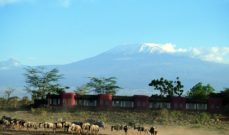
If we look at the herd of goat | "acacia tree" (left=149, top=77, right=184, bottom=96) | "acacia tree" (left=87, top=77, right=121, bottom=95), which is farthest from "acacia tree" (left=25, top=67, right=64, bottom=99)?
the herd of goat

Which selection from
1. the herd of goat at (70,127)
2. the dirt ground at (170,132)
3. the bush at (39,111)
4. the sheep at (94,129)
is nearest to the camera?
the dirt ground at (170,132)

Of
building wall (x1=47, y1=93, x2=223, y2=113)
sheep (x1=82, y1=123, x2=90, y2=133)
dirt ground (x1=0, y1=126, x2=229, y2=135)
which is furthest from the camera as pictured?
building wall (x1=47, y1=93, x2=223, y2=113)

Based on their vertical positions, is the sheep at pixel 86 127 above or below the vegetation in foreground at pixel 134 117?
below

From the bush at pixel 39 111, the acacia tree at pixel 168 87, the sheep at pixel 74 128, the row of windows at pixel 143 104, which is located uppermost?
the acacia tree at pixel 168 87

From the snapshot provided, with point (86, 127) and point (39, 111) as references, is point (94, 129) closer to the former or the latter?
point (86, 127)

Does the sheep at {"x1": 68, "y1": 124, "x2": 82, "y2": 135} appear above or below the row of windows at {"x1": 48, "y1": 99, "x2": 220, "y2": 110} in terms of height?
below

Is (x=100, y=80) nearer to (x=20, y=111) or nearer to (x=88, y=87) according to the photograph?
(x=88, y=87)

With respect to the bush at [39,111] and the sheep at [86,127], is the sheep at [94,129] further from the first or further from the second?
the bush at [39,111]

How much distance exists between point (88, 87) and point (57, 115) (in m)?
33.8

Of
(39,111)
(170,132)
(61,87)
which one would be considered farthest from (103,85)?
(170,132)


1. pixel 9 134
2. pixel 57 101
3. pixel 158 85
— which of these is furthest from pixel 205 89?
pixel 9 134

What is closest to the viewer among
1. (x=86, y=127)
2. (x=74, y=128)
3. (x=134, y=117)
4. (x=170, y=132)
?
(x=74, y=128)

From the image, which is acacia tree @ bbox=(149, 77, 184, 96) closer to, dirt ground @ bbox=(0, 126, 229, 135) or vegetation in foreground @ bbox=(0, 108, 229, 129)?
vegetation in foreground @ bbox=(0, 108, 229, 129)

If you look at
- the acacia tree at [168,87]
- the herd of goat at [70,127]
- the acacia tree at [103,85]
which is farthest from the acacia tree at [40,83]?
the herd of goat at [70,127]
